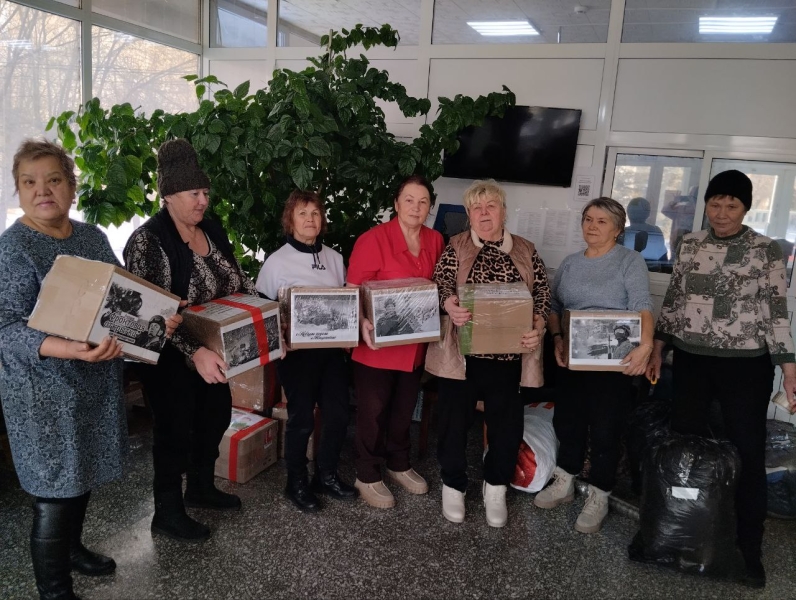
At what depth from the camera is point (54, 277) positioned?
4.67 ft

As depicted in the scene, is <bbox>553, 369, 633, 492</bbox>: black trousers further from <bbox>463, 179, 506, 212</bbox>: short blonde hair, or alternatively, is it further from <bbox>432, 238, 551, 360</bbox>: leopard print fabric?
<bbox>463, 179, 506, 212</bbox>: short blonde hair

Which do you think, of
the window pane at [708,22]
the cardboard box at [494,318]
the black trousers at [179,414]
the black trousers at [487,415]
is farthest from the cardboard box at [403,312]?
the window pane at [708,22]

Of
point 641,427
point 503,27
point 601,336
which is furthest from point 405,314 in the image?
point 503,27

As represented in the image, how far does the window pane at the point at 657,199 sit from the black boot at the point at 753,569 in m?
1.73

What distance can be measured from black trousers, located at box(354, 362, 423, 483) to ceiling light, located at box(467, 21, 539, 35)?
7.51 feet

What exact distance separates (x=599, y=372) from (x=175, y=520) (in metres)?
1.73

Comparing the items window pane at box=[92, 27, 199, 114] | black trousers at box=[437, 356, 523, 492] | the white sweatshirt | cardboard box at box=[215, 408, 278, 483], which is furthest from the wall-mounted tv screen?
window pane at box=[92, 27, 199, 114]

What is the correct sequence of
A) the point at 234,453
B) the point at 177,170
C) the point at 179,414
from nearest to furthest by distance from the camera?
the point at 177,170 < the point at 179,414 < the point at 234,453

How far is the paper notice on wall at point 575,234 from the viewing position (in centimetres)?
346

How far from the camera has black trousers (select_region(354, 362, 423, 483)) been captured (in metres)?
2.37

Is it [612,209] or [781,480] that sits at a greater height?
[612,209]

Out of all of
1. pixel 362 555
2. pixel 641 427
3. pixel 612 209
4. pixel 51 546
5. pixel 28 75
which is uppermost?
pixel 28 75

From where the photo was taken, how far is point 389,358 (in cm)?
231

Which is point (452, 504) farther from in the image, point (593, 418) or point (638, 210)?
point (638, 210)
